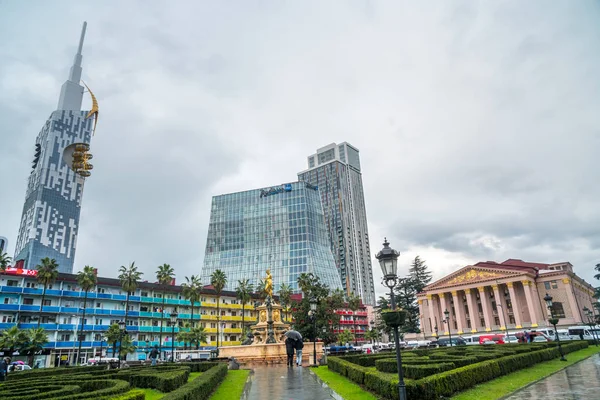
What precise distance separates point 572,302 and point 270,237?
77.1m

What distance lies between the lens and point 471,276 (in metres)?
95.5

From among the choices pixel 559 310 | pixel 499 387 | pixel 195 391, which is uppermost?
pixel 559 310

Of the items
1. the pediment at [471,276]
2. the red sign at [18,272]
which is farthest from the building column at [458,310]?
the red sign at [18,272]

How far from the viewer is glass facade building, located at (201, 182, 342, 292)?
371 feet

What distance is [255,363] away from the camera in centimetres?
3791

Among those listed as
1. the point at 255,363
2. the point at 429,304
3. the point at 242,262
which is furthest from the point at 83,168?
the point at 255,363

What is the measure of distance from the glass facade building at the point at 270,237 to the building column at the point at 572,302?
180 feet

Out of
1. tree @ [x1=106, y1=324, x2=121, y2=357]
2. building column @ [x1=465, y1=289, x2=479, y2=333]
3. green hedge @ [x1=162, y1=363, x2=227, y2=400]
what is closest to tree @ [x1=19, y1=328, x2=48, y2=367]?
tree @ [x1=106, y1=324, x2=121, y2=357]

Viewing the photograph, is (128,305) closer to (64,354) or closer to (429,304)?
(64,354)

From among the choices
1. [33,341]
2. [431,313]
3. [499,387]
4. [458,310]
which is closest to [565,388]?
[499,387]

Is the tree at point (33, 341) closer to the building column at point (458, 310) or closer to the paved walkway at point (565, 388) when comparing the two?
the paved walkway at point (565, 388)

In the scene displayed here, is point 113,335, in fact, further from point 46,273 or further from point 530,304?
point 530,304

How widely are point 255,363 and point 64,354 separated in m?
44.5

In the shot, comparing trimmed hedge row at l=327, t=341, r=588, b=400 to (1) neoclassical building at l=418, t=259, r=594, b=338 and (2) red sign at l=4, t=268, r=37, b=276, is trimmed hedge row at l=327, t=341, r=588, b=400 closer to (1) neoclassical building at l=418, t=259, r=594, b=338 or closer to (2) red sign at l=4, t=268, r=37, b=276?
(2) red sign at l=4, t=268, r=37, b=276
